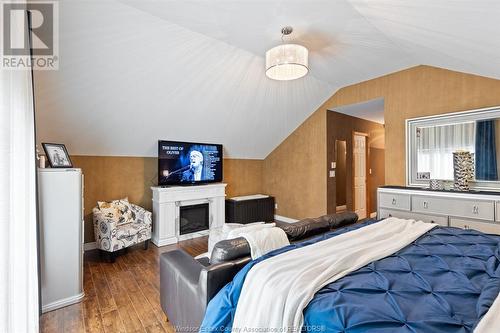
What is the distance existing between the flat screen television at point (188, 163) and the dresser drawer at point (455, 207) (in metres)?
3.35

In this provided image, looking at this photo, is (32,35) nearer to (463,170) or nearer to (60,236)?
(60,236)

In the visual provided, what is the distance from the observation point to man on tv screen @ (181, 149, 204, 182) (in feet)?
14.6

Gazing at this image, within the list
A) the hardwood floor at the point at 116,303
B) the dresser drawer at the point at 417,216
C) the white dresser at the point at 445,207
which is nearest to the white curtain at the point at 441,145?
the white dresser at the point at 445,207

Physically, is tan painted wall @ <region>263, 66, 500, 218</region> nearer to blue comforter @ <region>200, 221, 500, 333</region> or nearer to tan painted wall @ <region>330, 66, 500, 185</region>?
tan painted wall @ <region>330, 66, 500, 185</region>

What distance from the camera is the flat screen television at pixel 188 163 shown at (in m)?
4.16

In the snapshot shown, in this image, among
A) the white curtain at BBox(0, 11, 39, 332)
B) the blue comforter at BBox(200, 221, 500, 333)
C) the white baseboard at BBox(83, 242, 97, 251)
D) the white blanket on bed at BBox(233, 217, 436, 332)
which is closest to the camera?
the blue comforter at BBox(200, 221, 500, 333)

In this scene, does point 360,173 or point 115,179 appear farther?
point 360,173

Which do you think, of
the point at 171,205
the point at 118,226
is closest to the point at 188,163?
the point at 171,205

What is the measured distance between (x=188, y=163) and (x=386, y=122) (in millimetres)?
3485

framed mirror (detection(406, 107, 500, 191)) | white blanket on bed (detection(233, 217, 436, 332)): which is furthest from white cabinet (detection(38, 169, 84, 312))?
framed mirror (detection(406, 107, 500, 191))

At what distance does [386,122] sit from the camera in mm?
3994

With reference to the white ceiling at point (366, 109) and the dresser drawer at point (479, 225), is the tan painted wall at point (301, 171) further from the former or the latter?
the dresser drawer at point (479, 225)

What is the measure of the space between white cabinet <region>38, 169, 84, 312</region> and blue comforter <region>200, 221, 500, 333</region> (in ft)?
5.78

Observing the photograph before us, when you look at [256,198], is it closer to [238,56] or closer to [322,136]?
[322,136]
